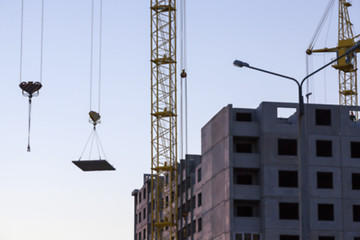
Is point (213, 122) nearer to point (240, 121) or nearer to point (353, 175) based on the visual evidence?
point (240, 121)

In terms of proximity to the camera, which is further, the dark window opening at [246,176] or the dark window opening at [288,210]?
the dark window opening at [246,176]

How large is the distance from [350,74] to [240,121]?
72924 millimetres

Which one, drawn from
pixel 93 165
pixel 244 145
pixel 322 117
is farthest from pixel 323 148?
pixel 93 165

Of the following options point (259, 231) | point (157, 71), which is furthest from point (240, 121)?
point (157, 71)

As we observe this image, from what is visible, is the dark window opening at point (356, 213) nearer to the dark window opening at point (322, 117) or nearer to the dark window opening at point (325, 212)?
the dark window opening at point (325, 212)

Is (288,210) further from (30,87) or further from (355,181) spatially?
(30,87)

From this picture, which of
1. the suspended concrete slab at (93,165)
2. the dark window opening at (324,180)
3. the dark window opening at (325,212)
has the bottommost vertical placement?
the dark window opening at (325,212)

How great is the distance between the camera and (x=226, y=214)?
106m

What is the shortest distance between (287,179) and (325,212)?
18.9 ft

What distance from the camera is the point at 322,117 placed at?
356 feet

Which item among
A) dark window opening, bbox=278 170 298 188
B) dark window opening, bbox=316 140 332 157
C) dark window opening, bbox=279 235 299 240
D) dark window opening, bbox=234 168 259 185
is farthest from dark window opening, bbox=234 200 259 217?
dark window opening, bbox=316 140 332 157

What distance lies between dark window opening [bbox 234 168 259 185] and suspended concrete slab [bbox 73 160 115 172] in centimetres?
1488

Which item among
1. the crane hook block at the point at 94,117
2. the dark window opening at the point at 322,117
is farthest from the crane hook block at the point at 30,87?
the dark window opening at the point at 322,117

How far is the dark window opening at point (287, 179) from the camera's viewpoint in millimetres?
106438
